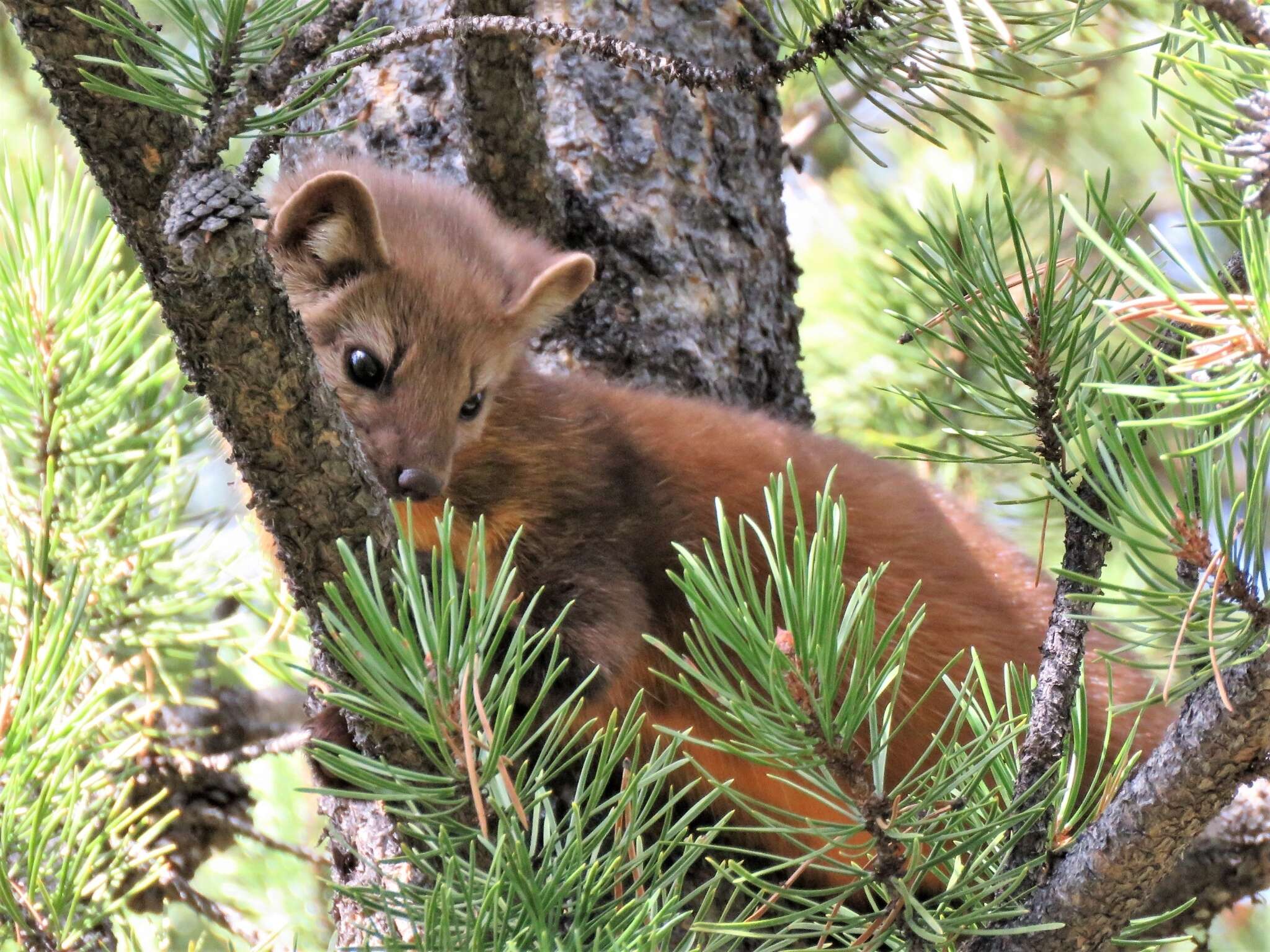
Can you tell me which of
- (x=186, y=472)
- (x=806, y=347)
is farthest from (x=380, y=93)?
(x=806, y=347)

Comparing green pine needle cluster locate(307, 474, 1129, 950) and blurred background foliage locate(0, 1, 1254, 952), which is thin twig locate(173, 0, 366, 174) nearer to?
green pine needle cluster locate(307, 474, 1129, 950)

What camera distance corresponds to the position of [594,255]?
3.68 meters

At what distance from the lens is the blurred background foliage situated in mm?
4172

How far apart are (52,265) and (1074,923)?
291 centimetres

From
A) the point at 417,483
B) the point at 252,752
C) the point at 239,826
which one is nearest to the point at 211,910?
the point at 252,752

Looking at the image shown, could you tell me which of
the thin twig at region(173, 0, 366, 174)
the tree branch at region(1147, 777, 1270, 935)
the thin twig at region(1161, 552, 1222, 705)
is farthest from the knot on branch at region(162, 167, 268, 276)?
the tree branch at region(1147, 777, 1270, 935)

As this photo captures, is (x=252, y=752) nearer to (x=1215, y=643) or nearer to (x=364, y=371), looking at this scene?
(x=364, y=371)

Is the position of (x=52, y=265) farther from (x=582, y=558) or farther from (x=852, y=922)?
(x=852, y=922)

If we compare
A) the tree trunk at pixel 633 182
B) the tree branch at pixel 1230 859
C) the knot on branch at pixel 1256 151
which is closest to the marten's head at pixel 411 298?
the tree trunk at pixel 633 182

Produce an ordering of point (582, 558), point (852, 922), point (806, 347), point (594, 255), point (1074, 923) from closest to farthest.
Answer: point (1074, 923)
point (852, 922)
point (582, 558)
point (594, 255)
point (806, 347)

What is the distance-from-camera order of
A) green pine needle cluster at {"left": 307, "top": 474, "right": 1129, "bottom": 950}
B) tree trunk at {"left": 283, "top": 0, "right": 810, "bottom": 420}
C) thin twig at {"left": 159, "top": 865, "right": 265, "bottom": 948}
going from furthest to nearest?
tree trunk at {"left": 283, "top": 0, "right": 810, "bottom": 420}, thin twig at {"left": 159, "top": 865, "right": 265, "bottom": 948}, green pine needle cluster at {"left": 307, "top": 474, "right": 1129, "bottom": 950}

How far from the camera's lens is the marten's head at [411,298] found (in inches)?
117

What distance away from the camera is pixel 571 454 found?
332cm

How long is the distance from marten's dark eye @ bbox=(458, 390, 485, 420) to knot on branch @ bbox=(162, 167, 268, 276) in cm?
161
